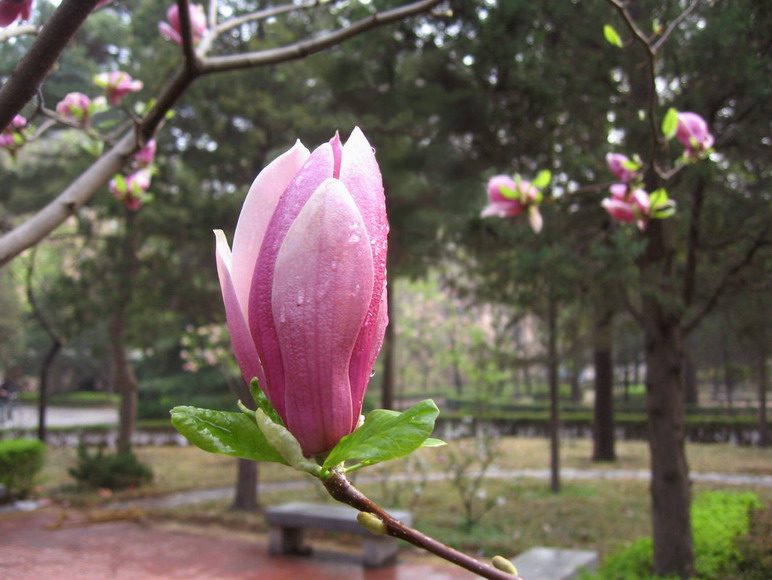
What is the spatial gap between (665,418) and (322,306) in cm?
489

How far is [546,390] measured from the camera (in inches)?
1115

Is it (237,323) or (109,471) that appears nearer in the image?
(237,323)

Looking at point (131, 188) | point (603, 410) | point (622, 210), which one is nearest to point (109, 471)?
point (603, 410)

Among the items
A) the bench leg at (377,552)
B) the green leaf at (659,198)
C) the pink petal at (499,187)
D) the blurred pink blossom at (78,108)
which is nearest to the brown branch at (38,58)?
the blurred pink blossom at (78,108)

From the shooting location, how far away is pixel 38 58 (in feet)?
2.17

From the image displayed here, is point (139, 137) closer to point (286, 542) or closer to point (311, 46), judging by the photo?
point (311, 46)

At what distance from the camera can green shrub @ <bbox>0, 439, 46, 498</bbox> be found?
9.95 m

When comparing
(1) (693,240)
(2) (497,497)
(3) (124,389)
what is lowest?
(2) (497,497)

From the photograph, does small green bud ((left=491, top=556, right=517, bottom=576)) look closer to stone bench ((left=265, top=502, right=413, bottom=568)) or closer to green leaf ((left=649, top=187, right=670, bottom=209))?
green leaf ((left=649, top=187, right=670, bottom=209))

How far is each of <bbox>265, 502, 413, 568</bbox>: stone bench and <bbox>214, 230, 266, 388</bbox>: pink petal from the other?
6562mm

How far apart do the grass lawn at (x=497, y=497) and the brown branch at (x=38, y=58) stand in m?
5.85

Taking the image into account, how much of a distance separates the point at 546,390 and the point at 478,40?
80.7 feet

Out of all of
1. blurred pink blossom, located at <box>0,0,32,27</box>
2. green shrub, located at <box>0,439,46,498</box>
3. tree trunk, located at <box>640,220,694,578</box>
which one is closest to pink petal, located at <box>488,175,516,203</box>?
blurred pink blossom, located at <box>0,0,32,27</box>

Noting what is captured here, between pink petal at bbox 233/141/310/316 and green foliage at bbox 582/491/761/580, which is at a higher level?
pink petal at bbox 233/141/310/316
